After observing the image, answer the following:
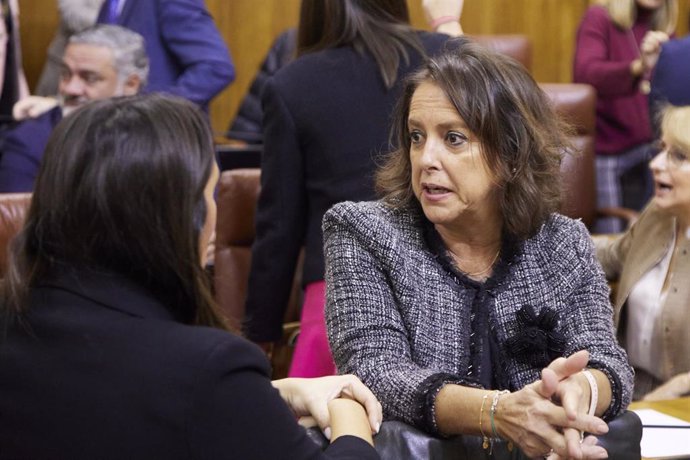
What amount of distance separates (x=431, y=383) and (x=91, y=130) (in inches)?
31.0

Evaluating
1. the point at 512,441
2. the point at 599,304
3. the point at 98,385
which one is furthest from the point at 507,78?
the point at 98,385

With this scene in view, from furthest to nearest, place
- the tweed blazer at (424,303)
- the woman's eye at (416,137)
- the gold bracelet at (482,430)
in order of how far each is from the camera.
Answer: the woman's eye at (416,137) < the tweed blazer at (424,303) < the gold bracelet at (482,430)

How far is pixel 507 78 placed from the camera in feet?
6.84

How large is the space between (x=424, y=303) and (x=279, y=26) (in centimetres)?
433

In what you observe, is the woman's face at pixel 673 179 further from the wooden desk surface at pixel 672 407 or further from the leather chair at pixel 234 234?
the leather chair at pixel 234 234

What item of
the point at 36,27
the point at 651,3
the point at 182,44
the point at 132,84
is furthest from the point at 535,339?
the point at 36,27

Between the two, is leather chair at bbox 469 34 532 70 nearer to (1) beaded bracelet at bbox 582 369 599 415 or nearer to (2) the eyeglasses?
(2) the eyeglasses

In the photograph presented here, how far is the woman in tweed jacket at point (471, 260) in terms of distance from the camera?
2.02 meters

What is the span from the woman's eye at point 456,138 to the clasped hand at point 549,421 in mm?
470

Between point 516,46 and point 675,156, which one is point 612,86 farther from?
point 675,156

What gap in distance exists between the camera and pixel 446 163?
2078 mm

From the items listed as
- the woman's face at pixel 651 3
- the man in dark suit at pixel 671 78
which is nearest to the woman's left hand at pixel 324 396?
the man in dark suit at pixel 671 78

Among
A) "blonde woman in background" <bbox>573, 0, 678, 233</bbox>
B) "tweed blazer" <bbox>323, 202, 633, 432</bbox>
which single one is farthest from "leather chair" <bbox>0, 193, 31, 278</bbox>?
"blonde woman in background" <bbox>573, 0, 678, 233</bbox>

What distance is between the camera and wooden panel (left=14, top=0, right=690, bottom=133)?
570 cm
